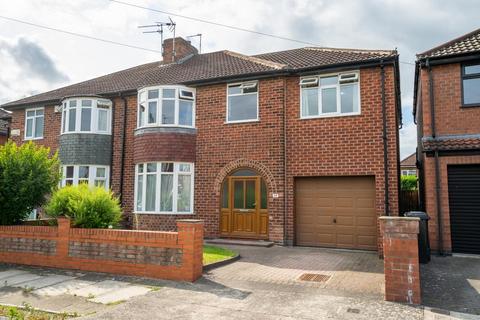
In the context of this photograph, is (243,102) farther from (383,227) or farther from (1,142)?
(1,142)

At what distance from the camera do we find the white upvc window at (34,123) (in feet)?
54.7

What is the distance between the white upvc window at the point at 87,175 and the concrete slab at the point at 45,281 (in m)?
7.62

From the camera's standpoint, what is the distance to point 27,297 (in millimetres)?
6184

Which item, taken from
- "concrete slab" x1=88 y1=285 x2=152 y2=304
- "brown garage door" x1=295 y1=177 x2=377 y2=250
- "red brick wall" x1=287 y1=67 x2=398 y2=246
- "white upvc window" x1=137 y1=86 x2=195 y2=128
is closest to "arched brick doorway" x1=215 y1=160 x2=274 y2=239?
"red brick wall" x1=287 y1=67 x2=398 y2=246

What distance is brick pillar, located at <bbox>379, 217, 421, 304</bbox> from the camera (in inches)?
227

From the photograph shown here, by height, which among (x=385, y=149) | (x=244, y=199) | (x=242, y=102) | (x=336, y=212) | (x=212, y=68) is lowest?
(x=336, y=212)

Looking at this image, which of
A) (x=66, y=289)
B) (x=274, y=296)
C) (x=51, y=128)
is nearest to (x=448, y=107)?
(x=274, y=296)

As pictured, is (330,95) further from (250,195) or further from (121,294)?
(121,294)

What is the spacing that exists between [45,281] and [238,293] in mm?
3686

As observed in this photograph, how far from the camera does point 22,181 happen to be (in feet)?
30.8

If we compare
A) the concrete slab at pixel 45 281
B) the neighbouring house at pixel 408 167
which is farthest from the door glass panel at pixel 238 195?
the neighbouring house at pixel 408 167

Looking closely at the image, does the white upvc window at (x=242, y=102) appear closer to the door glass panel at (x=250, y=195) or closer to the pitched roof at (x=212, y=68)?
the pitched roof at (x=212, y=68)

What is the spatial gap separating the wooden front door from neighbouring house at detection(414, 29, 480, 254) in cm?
483

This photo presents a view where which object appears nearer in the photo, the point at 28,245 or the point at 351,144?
the point at 28,245
